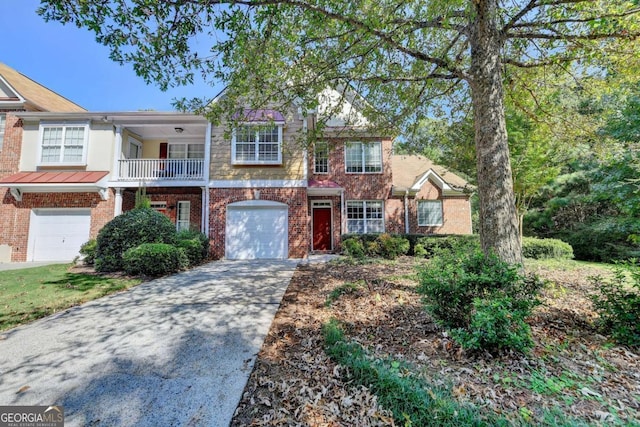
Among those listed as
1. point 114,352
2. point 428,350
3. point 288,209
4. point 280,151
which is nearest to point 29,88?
point 280,151

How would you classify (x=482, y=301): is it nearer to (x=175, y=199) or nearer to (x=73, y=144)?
(x=175, y=199)

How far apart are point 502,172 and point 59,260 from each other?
17.1 meters

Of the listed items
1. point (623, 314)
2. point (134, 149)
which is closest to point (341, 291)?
point (623, 314)

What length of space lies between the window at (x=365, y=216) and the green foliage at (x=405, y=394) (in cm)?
1172

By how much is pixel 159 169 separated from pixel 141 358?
11.7 meters

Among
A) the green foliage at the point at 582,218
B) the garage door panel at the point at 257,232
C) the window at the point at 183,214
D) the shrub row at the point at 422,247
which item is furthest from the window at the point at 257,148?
the green foliage at the point at 582,218

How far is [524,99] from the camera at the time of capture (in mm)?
7641

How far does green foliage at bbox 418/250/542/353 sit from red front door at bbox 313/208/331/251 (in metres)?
11.1

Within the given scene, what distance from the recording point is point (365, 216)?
49.1 feet

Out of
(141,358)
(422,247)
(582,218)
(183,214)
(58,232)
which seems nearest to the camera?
(141,358)

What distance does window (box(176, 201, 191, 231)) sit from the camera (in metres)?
13.8

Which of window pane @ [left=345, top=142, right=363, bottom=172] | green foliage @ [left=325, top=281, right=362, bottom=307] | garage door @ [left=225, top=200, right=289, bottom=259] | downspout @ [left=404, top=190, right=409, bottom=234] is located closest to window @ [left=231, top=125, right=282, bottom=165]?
garage door @ [left=225, top=200, right=289, bottom=259]

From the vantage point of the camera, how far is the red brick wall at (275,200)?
1193 cm

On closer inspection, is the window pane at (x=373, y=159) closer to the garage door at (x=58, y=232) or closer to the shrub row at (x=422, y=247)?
the shrub row at (x=422, y=247)
